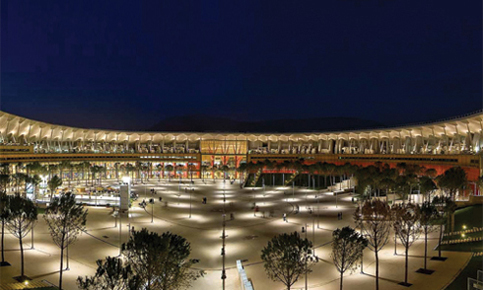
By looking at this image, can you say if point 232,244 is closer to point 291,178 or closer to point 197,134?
point 291,178

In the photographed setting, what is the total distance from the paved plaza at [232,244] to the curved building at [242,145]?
35639 mm

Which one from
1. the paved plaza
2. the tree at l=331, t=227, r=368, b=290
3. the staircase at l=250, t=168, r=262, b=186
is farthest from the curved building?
the tree at l=331, t=227, r=368, b=290

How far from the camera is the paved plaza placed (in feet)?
74.8

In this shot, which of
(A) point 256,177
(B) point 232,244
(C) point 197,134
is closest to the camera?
(B) point 232,244

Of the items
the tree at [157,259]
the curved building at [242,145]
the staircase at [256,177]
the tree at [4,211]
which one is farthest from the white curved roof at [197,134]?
the tree at [157,259]

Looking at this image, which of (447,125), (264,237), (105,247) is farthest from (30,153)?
(447,125)

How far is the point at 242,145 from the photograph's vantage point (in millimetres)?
116000

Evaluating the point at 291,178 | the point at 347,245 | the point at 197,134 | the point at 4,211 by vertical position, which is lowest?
the point at 291,178

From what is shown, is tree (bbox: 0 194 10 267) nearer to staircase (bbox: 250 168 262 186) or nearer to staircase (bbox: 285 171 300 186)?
staircase (bbox: 250 168 262 186)

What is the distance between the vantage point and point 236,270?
24938 millimetres

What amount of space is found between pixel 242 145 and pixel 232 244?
8531 cm

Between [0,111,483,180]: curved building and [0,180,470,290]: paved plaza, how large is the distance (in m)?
35.6

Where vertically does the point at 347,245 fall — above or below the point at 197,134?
below

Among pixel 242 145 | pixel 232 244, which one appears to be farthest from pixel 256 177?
pixel 232 244
